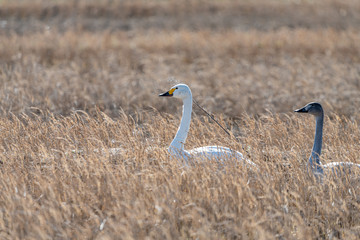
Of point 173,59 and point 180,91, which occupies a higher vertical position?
point 180,91

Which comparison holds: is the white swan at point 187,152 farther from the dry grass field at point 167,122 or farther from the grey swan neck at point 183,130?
the dry grass field at point 167,122

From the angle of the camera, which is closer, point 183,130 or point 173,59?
point 183,130

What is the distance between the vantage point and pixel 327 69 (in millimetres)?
14406

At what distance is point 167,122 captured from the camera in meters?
9.14

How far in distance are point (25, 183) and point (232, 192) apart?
2201 millimetres

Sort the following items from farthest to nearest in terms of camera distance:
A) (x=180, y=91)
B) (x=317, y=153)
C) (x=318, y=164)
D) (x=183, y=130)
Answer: (x=180, y=91)
(x=183, y=130)
(x=317, y=153)
(x=318, y=164)

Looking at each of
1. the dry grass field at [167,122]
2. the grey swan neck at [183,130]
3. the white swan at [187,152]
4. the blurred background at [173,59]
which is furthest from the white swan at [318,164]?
the blurred background at [173,59]

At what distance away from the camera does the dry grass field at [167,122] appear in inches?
198

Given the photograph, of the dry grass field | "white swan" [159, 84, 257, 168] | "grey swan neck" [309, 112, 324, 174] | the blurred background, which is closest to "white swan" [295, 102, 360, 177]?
"grey swan neck" [309, 112, 324, 174]

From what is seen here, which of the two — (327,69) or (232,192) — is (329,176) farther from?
(327,69)

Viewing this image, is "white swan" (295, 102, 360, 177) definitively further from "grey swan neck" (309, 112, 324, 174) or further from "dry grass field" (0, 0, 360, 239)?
"dry grass field" (0, 0, 360, 239)

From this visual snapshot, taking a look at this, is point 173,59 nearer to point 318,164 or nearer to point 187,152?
point 187,152

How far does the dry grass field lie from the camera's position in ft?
16.5

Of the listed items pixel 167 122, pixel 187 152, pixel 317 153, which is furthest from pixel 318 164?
pixel 167 122
